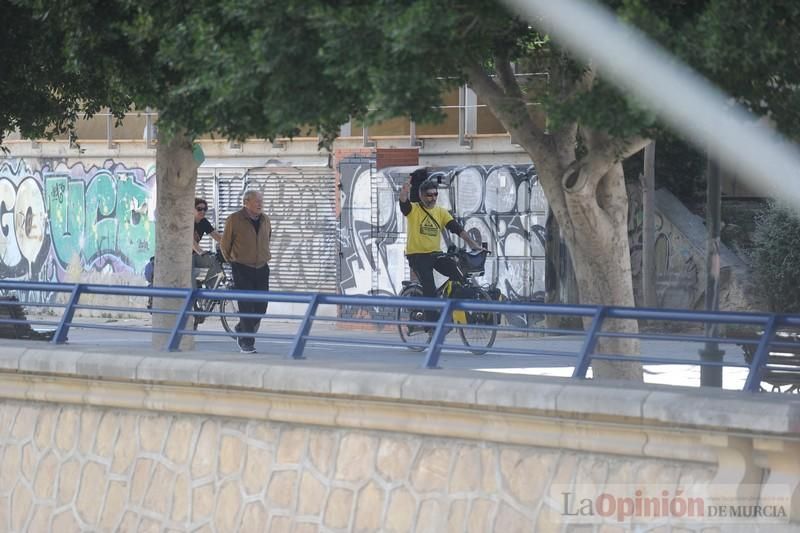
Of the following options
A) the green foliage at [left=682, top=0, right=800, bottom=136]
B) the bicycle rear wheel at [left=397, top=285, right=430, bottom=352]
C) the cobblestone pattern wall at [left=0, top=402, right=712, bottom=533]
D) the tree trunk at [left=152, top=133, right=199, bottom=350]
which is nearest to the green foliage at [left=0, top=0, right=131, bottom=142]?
the tree trunk at [left=152, top=133, right=199, bottom=350]

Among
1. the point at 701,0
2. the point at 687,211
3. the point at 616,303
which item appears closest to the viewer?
the point at 701,0

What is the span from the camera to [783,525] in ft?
24.6

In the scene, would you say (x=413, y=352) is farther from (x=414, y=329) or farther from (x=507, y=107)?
(x=507, y=107)

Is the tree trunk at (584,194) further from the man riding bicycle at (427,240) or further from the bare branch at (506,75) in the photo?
the man riding bicycle at (427,240)

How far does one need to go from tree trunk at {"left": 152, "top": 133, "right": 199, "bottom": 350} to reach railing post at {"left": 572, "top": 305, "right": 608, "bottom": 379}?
6991mm

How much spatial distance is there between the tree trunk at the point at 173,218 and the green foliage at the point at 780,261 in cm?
906

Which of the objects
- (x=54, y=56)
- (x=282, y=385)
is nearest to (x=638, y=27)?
(x=282, y=385)

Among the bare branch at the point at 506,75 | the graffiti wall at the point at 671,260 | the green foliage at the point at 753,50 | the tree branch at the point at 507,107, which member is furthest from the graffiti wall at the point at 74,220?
the green foliage at the point at 753,50

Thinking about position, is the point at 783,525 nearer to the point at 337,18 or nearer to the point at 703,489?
the point at 703,489

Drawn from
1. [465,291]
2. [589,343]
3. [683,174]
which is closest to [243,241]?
[465,291]

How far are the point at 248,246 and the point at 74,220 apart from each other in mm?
13221

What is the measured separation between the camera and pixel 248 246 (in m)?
16.0

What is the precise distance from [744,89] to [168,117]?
3.56 meters

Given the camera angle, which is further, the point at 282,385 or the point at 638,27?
the point at 282,385
